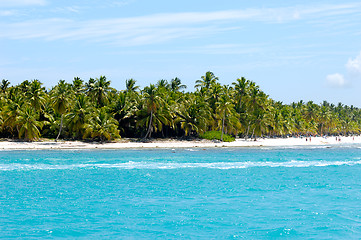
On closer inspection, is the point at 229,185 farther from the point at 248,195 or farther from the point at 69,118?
the point at 69,118

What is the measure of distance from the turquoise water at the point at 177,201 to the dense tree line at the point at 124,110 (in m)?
26.8

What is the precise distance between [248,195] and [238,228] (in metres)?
9.86

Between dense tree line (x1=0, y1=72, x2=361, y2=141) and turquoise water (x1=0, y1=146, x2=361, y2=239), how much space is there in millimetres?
26790

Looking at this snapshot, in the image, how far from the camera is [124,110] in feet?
276

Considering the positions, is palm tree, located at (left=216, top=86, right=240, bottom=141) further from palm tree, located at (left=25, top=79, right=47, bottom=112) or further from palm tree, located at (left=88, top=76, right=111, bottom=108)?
palm tree, located at (left=25, top=79, right=47, bottom=112)

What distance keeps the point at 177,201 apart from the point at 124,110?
5737 centimetres

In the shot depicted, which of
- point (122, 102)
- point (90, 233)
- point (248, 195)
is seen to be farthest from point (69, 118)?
point (90, 233)

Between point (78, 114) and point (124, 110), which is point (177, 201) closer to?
point (78, 114)

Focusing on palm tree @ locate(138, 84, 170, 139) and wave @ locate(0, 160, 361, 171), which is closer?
wave @ locate(0, 160, 361, 171)

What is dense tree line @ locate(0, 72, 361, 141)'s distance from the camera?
76.1 meters

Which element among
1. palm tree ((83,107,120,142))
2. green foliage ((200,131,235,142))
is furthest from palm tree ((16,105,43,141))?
green foliage ((200,131,235,142))

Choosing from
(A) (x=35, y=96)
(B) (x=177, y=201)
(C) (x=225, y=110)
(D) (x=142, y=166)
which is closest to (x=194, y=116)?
(C) (x=225, y=110)

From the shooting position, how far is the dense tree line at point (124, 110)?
76125mm

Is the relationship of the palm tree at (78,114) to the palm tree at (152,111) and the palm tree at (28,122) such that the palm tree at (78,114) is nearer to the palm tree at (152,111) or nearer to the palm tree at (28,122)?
the palm tree at (28,122)
